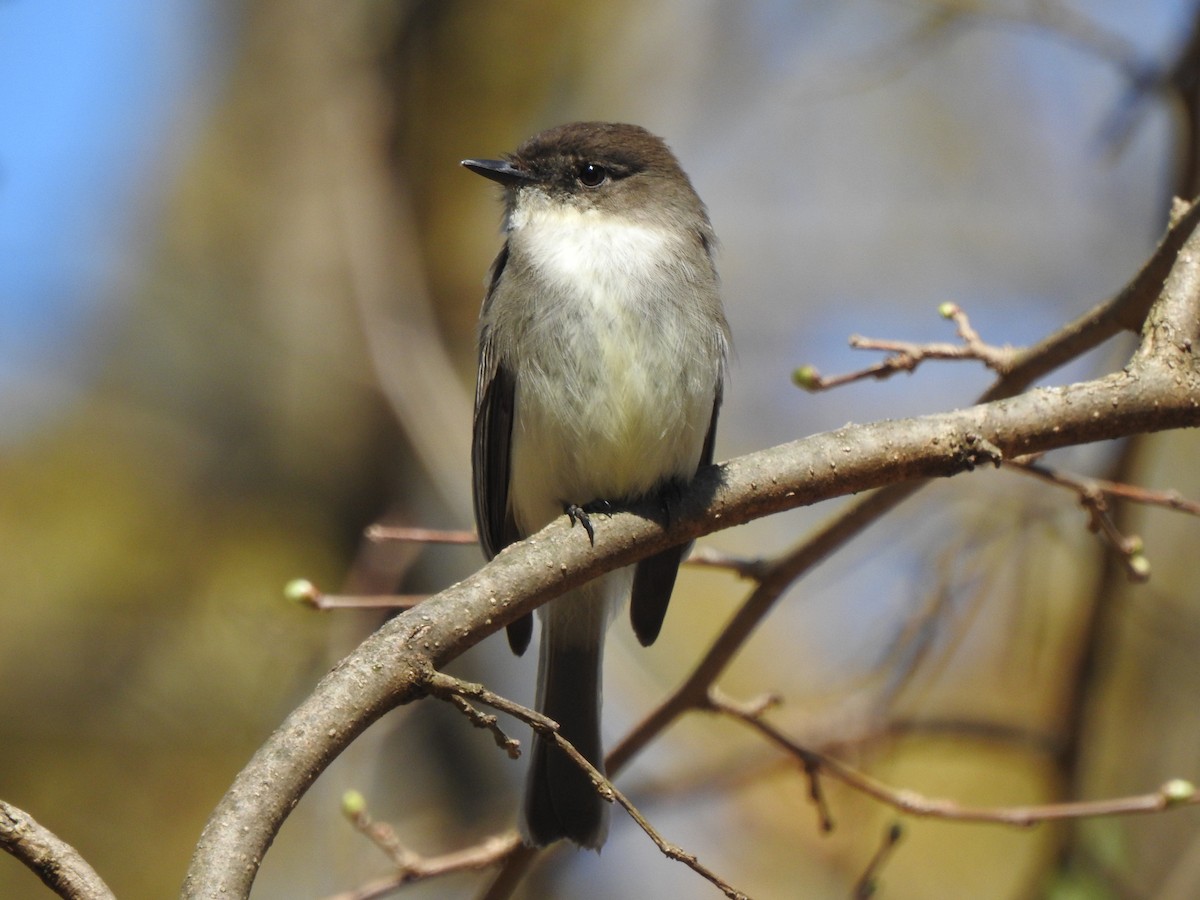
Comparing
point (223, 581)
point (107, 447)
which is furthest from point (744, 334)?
point (107, 447)

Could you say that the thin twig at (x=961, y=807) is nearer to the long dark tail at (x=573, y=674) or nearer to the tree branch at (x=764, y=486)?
the tree branch at (x=764, y=486)

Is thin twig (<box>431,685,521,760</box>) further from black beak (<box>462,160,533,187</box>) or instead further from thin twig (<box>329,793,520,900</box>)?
black beak (<box>462,160,533,187</box>)

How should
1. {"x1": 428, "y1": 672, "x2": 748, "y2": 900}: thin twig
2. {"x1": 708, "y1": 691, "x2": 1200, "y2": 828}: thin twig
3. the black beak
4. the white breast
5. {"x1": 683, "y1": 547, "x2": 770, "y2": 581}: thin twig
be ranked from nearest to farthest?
{"x1": 428, "y1": 672, "x2": 748, "y2": 900}: thin twig < {"x1": 708, "y1": 691, "x2": 1200, "y2": 828}: thin twig < {"x1": 683, "y1": 547, "x2": 770, "y2": 581}: thin twig < the white breast < the black beak

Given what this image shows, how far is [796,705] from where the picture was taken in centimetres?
512

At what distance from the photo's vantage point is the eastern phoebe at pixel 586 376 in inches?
124

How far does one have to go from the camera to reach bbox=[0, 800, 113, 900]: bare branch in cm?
163

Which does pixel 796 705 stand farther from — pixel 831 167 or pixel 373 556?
pixel 831 167

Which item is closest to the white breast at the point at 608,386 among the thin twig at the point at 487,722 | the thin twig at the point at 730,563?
the thin twig at the point at 730,563

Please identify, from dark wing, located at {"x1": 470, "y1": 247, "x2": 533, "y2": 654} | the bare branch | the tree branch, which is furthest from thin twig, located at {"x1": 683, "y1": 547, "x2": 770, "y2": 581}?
the bare branch

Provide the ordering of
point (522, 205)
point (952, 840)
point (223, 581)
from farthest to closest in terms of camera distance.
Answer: point (223, 581) → point (952, 840) → point (522, 205)

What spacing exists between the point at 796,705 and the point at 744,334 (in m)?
2.68

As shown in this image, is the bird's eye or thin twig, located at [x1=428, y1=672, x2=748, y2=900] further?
the bird's eye

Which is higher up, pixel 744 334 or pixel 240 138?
pixel 240 138

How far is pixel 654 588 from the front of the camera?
3656 millimetres
